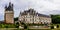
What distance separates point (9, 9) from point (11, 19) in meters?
2.97

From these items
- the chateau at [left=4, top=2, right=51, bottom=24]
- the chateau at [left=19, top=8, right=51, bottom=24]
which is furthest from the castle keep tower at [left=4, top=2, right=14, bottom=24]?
the chateau at [left=19, top=8, right=51, bottom=24]

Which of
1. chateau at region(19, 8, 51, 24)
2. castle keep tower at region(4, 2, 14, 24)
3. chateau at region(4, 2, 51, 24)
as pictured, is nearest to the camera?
castle keep tower at region(4, 2, 14, 24)

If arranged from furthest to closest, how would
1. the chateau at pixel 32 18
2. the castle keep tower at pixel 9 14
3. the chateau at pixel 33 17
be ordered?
the chateau at pixel 33 17 → the chateau at pixel 32 18 → the castle keep tower at pixel 9 14

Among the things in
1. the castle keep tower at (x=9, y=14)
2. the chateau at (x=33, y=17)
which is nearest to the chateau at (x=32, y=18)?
the chateau at (x=33, y=17)

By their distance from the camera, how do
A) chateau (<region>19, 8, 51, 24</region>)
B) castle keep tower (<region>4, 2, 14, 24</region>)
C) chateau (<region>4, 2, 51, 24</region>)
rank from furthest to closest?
chateau (<region>19, 8, 51, 24</region>), chateau (<region>4, 2, 51, 24</region>), castle keep tower (<region>4, 2, 14, 24</region>)

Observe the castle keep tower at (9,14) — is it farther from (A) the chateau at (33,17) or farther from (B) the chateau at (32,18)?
(A) the chateau at (33,17)

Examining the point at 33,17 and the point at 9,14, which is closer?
the point at 9,14

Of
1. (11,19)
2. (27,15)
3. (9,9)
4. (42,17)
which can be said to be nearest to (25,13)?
(27,15)

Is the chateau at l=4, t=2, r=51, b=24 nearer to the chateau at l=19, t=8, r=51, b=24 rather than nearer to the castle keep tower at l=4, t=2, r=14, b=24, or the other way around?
the chateau at l=19, t=8, r=51, b=24

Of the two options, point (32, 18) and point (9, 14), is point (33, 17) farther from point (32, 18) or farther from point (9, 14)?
point (9, 14)

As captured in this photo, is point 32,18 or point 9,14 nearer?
point 9,14

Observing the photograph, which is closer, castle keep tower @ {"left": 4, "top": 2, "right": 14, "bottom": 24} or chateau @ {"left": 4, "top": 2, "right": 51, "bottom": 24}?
castle keep tower @ {"left": 4, "top": 2, "right": 14, "bottom": 24}

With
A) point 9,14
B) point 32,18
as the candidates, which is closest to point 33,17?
point 32,18

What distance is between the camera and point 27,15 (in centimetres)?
3531
